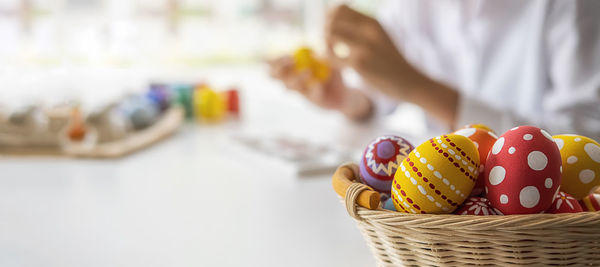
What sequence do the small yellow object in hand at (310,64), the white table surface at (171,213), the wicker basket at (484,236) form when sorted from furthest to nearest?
the small yellow object in hand at (310,64) → the white table surface at (171,213) → the wicker basket at (484,236)

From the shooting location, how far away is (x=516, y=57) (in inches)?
48.6

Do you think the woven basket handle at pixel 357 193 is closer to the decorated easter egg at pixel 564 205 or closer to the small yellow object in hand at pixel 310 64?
the decorated easter egg at pixel 564 205

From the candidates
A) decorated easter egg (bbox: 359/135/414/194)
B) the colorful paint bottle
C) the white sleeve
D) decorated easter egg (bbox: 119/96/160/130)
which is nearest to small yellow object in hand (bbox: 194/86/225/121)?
the colorful paint bottle

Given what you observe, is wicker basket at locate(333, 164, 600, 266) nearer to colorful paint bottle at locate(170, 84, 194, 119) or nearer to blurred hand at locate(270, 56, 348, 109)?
blurred hand at locate(270, 56, 348, 109)

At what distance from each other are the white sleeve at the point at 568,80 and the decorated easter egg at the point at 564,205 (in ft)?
1.86

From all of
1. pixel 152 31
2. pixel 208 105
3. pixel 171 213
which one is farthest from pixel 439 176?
pixel 152 31

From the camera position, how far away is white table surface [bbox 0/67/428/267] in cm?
67

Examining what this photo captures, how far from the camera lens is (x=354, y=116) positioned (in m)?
1.68

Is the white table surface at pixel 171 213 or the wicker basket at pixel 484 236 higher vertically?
the wicker basket at pixel 484 236

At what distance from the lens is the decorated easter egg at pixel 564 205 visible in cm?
50

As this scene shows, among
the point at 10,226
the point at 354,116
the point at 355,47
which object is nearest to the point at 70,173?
the point at 10,226

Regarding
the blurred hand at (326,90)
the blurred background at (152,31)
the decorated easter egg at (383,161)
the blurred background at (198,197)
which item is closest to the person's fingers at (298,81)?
the blurred hand at (326,90)

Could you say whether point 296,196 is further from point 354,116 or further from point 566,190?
point 354,116

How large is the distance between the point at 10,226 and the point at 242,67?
298 centimetres
